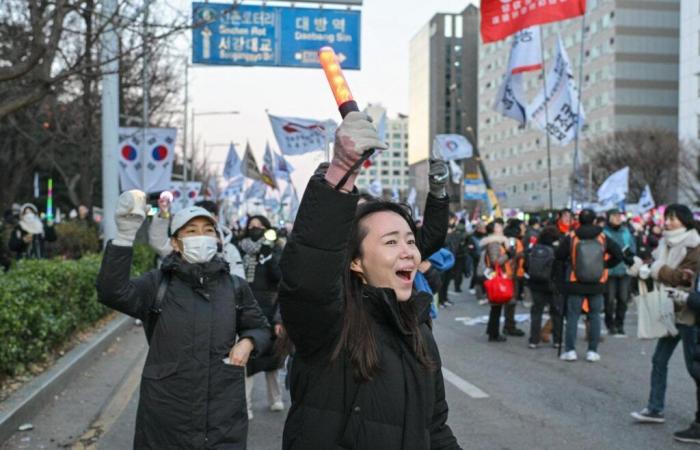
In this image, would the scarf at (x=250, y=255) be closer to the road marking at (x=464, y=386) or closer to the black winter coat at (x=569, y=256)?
the road marking at (x=464, y=386)

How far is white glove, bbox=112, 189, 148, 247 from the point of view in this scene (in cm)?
386

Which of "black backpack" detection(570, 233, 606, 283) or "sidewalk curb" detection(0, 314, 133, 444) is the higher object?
"black backpack" detection(570, 233, 606, 283)

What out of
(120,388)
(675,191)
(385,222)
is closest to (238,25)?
(120,388)

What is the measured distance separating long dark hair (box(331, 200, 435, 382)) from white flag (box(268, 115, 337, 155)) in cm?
1616

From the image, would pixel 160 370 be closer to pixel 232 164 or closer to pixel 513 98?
pixel 513 98

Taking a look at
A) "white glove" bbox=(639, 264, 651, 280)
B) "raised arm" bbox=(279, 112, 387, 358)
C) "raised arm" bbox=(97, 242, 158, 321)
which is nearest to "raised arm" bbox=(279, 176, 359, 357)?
"raised arm" bbox=(279, 112, 387, 358)

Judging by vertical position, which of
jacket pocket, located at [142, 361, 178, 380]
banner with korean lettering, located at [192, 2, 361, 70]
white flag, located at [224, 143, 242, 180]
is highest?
banner with korean lettering, located at [192, 2, 361, 70]

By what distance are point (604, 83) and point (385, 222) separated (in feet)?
252

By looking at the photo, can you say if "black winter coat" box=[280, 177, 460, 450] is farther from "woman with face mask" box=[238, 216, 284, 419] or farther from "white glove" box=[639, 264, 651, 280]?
"white glove" box=[639, 264, 651, 280]

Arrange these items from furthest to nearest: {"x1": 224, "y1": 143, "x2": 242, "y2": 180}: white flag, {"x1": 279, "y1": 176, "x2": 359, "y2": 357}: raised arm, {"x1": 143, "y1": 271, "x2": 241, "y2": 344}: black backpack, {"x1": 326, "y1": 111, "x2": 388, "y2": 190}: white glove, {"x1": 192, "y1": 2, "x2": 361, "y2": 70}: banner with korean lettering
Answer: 1. {"x1": 224, "y1": 143, "x2": 242, "y2": 180}: white flag
2. {"x1": 192, "y1": 2, "x2": 361, "y2": 70}: banner with korean lettering
3. {"x1": 143, "y1": 271, "x2": 241, "y2": 344}: black backpack
4. {"x1": 279, "y1": 176, "x2": 359, "y2": 357}: raised arm
5. {"x1": 326, "y1": 111, "x2": 388, "y2": 190}: white glove

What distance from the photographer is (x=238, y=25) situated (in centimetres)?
1445

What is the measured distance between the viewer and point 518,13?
13711 millimetres

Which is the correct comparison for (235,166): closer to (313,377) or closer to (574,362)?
(574,362)

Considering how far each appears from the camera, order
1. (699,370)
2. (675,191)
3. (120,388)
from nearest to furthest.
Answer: (699,370) < (120,388) < (675,191)
